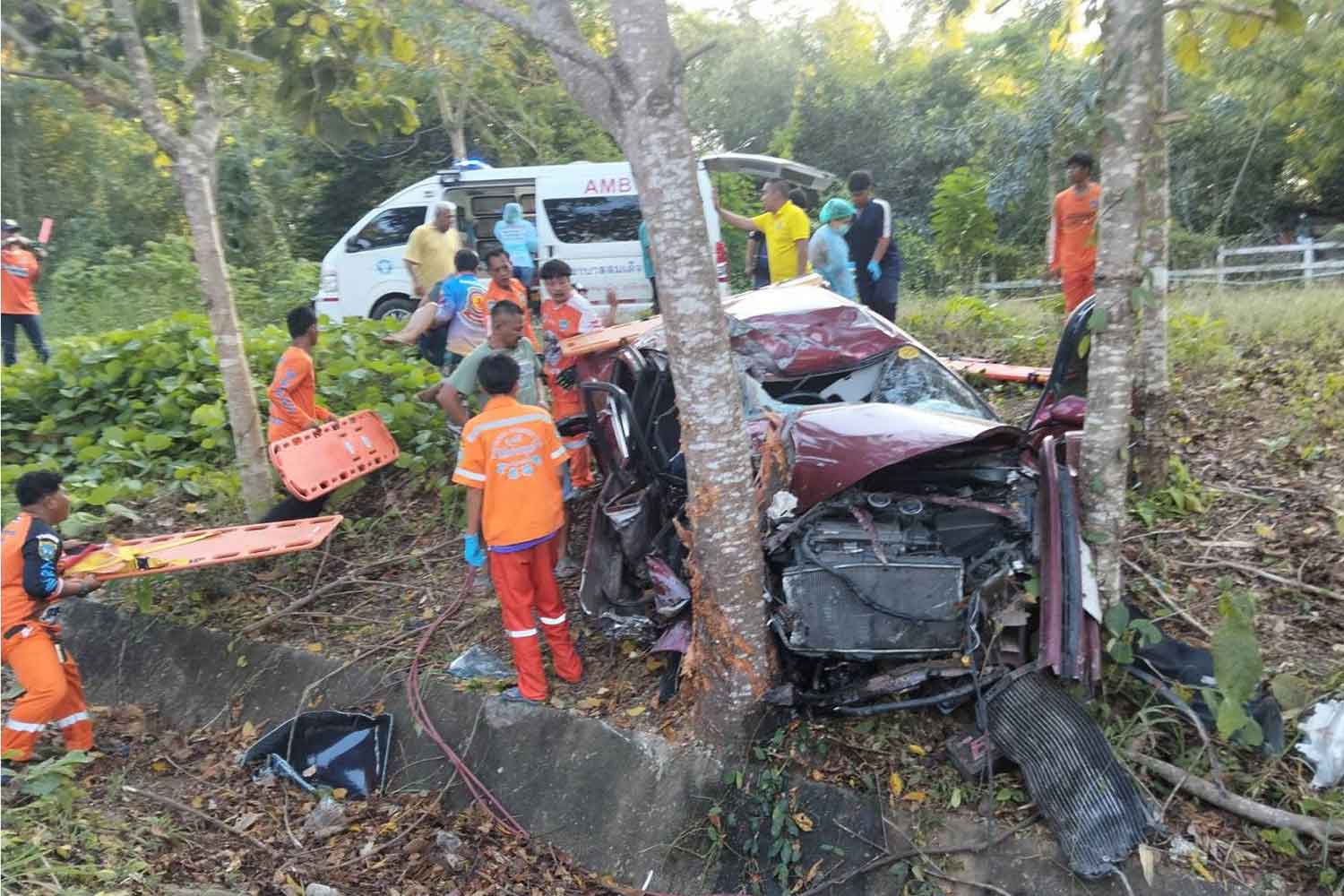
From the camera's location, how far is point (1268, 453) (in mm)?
5539

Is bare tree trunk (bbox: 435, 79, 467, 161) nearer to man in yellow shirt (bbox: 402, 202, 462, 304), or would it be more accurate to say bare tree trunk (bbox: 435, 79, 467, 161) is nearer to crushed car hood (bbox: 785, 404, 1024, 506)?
man in yellow shirt (bbox: 402, 202, 462, 304)

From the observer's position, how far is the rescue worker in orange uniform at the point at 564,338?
6.22 metres

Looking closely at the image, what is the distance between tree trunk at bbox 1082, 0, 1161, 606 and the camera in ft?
12.0

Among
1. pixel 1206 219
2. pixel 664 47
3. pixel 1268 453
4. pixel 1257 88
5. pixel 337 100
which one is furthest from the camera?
pixel 1206 219

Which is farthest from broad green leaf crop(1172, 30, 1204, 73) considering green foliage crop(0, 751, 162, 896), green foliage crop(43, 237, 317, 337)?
green foliage crop(43, 237, 317, 337)

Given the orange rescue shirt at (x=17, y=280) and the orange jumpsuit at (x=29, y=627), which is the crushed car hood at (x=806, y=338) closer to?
the orange jumpsuit at (x=29, y=627)

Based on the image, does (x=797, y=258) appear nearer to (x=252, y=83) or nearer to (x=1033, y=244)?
(x=252, y=83)

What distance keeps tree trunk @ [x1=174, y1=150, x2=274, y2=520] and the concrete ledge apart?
1073 mm

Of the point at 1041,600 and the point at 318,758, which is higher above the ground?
the point at 1041,600

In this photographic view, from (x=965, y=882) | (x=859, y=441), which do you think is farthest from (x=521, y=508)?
(x=965, y=882)

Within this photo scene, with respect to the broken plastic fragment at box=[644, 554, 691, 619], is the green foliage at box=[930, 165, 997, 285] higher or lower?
higher

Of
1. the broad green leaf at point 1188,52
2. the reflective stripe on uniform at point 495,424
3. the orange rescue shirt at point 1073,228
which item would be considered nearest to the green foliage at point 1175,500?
the broad green leaf at point 1188,52

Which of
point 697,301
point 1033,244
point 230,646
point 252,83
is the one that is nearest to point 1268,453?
point 697,301

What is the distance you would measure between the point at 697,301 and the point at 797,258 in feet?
15.0
